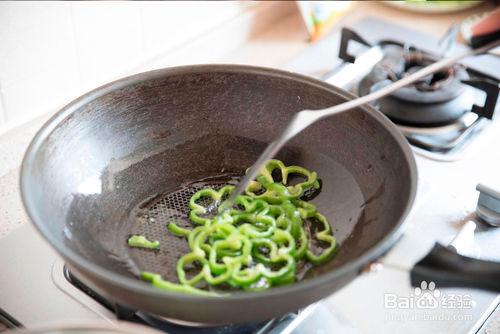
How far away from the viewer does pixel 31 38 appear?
3.15ft

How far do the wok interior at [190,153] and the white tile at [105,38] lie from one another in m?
0.23

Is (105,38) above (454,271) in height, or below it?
above

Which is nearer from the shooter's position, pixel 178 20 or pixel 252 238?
pixel 252 238

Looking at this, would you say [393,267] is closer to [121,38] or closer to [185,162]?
[185,162]

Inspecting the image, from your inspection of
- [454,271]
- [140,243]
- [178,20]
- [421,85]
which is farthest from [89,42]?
[454,271]

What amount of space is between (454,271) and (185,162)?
0.37 meters

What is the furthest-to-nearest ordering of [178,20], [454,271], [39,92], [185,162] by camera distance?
1. [178,20]
2. [39,92]
3. [185,162]
4. [454,271]

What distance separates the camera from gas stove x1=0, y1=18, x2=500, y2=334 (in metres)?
0.76

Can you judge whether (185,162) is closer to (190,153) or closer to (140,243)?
(190,153)

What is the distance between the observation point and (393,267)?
31.6 inches

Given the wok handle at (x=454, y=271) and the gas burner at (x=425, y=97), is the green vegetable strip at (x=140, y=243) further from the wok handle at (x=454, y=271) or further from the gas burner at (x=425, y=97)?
the gas burner at (x=425, y=97)

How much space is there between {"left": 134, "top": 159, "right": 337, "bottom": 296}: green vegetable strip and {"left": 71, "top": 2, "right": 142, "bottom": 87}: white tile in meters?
0.34

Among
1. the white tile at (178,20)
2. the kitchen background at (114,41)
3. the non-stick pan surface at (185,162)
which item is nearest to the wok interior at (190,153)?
the non-stick pan surface at (185,162)

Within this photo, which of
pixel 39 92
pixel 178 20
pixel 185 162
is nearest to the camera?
pixel 185 162
